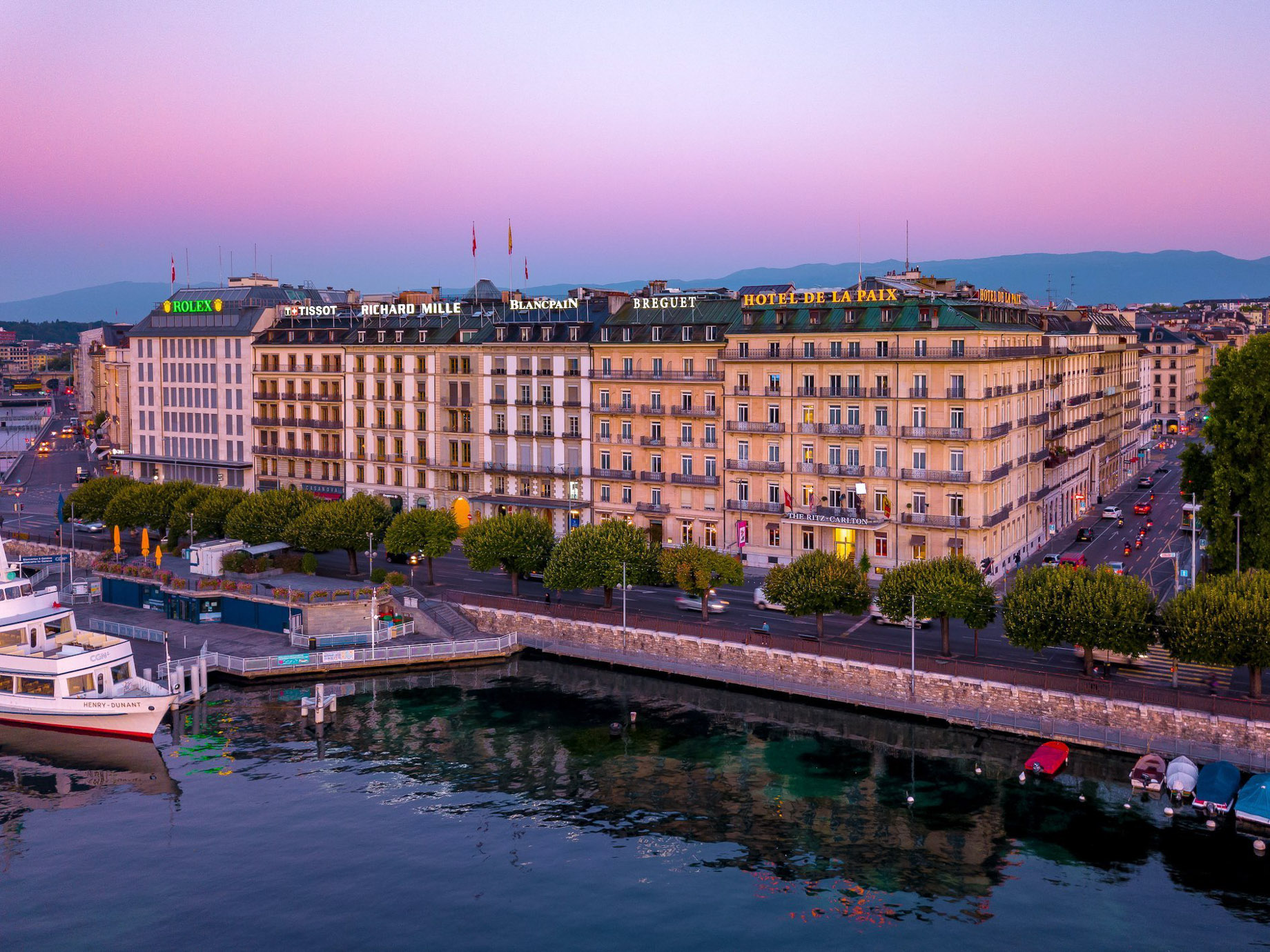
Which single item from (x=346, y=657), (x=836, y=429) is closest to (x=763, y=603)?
(x=836, y=429)

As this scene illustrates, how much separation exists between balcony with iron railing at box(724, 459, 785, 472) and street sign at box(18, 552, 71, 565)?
208 feet

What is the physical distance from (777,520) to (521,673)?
3027 cm

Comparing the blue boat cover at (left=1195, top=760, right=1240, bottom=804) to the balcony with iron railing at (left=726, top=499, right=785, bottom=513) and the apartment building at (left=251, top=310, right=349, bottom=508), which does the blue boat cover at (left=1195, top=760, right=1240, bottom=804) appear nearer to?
the balcony with iron railing at (left=726, top=499, right=785, bottom=513)

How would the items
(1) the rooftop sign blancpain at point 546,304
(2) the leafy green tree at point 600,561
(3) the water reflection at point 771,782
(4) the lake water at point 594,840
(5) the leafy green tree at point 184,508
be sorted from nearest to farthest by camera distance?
(4) the lake water at point 594,840
(3) the water reflection at point 771,782
(2) the leafy green tree at point 600,561
(5) the leafy green tree at point 184,508
(1) the rooftop sign blancpain at point 546,304

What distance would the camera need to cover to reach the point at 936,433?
9806cm

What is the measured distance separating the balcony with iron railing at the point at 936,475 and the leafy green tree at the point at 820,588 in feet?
51.2


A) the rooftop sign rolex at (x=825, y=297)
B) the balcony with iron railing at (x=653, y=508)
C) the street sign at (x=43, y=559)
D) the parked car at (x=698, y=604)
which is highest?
the rooftop sign rolex at (x=825, y=297)

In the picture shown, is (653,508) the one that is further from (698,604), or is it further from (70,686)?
(70,686)

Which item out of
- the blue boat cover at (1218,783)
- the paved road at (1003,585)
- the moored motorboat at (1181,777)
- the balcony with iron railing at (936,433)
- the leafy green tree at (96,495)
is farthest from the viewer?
the leafy green tree at (96,495)

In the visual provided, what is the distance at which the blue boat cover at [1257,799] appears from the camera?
59000mm

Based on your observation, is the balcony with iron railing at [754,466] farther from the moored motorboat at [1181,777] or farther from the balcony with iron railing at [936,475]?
the moored motorboat at [1181,777]

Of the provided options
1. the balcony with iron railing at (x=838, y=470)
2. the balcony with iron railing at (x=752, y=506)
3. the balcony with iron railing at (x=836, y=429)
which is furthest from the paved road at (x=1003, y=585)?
the balcony with iron railing at (x=836, y=429)

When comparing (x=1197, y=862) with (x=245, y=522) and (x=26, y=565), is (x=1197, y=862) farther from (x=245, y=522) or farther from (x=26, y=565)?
(x=26, y=565)

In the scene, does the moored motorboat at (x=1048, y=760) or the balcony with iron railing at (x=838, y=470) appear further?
the balcony with iron railing at (x=838, y=470)
